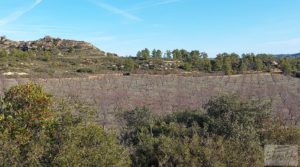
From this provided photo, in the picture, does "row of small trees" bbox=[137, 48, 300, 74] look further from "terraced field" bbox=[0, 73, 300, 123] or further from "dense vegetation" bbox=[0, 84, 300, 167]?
"dense vegetation" bbox=[0, 84, 300, 167]

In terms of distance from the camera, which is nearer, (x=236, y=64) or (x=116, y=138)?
(x=116, y=138)

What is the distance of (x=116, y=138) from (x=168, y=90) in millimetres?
40595

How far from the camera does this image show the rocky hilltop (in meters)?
Result: 119

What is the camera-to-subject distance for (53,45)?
127 meters

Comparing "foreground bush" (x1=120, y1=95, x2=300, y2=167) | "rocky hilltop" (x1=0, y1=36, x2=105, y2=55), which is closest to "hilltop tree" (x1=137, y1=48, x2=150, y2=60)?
"rocky hilltop" (x1=0, y1=36, x2=105, y2=55)

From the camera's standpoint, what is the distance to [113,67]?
84375 millimetres

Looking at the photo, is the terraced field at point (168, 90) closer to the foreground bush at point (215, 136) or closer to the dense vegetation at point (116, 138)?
the foreground bush at point (215, 136)

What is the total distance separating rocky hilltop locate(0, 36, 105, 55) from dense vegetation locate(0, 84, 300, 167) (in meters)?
94.3

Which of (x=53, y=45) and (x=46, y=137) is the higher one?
(x=53, y=45)

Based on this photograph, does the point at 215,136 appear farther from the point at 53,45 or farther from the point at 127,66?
the point at 53,45

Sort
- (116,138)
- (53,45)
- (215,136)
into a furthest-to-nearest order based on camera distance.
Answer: (53,45) → (215,136) → (116,138)

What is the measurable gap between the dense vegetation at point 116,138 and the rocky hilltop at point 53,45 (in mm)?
94327

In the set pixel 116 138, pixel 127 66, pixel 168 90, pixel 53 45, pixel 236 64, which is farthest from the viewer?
pixel 53 45

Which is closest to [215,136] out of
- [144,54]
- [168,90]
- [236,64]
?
[168,90]
